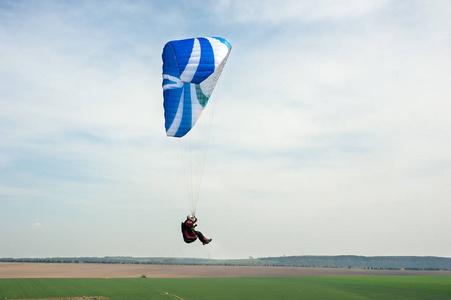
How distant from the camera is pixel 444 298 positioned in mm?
42719

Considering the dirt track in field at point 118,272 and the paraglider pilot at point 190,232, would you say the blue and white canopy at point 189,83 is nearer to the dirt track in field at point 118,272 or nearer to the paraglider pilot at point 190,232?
the paraglider pilot at point 190,232

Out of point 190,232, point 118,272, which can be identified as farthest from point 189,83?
point 118,272

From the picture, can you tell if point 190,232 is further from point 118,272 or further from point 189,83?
point 118,272

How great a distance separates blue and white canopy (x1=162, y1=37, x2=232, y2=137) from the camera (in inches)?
847

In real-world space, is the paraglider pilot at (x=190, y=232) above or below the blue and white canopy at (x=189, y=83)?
Answer: below

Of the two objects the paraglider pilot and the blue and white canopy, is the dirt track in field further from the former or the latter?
the paraglider pilot

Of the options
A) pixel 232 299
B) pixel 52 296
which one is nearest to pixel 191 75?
pixel 232 299

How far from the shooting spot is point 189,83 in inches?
864

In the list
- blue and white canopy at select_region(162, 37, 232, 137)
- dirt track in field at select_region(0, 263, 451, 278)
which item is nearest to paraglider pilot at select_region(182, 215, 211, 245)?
blue and white canopy at select_region(162, 37, 232, 137)

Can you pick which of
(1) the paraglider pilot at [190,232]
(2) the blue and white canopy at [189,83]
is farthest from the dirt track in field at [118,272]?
(1) the paraglider pilot at [190,232]

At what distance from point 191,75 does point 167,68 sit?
1878 millimetres

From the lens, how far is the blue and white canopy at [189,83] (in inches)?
847

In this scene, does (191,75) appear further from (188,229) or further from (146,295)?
(146,295)

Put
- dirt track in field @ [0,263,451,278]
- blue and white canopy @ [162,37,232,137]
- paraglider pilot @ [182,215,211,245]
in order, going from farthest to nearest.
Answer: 1. dirt track in field @ [0,263,451,278]
2. blue and white canopy @ [162,37,232,137]
3. paraglider pilot @ [182,215,211,245]
